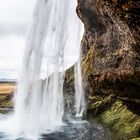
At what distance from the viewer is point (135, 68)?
2794cm

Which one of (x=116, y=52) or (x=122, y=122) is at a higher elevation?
(x=116, y=52)

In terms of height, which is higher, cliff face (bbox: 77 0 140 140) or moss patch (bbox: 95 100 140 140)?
cliff face (bbox: 77 0 140 140)

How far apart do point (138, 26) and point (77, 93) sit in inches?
2520

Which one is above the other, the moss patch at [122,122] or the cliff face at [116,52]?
the cliff face at [116,52]

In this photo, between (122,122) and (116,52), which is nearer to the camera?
(116,52)

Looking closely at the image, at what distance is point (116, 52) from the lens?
3253cm

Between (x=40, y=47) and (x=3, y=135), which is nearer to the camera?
(x=3, y=135)

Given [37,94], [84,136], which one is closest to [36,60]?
[37,94]

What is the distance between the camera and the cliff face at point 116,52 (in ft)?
68.7

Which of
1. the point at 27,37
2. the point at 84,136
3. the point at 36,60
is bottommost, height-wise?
the point at 84,136

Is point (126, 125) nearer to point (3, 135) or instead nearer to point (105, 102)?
point (3, 135)

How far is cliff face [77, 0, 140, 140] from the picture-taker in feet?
68.7

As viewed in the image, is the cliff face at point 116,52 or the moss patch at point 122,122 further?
Answer: the moss patch at point 122,122

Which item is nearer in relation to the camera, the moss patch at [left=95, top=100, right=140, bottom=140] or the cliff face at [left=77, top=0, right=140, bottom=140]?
the cliff face at [left=77, top=0, right=140, bottom=140]
